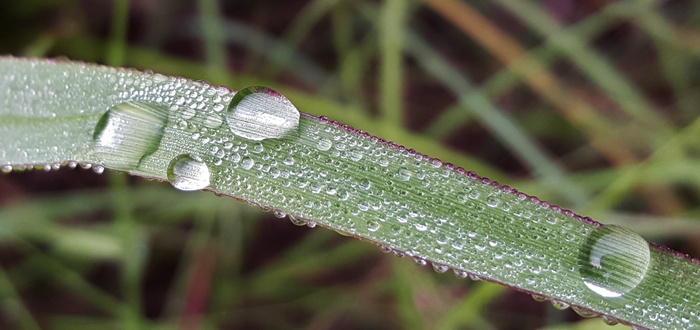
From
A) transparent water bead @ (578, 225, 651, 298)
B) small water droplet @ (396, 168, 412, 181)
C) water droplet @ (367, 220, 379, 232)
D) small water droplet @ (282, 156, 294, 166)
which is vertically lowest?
small water droplet @ (282, 156, 294, 166)

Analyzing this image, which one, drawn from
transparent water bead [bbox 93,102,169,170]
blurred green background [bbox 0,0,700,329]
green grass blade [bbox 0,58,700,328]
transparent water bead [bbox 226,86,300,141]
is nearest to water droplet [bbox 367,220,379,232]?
green grass blade [bbox 0,58,700,328]

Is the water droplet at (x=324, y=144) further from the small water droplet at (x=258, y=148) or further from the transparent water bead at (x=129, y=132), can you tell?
the transparent water bead at (x=129, y=132)

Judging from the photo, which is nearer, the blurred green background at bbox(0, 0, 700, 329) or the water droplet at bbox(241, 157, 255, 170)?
the water droplet at bbox(241, 157, 255, 170)

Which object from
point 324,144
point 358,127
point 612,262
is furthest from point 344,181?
point 358,127

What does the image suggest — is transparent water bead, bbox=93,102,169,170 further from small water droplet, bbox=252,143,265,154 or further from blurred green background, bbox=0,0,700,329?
blurred green background, bbox=0,0,700,329

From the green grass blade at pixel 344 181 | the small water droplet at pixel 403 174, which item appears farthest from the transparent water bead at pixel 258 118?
the small water droplet at pixel 403 174

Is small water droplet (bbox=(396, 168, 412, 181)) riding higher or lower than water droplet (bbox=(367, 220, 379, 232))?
higher

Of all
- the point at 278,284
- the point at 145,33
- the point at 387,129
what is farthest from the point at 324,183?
the point at 145,33
